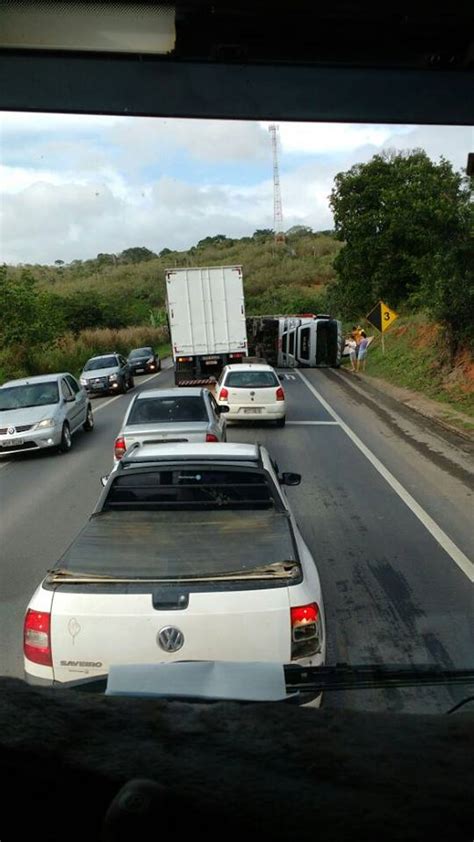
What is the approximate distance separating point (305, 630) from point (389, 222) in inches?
1345

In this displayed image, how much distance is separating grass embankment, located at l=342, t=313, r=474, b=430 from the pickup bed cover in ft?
48.8

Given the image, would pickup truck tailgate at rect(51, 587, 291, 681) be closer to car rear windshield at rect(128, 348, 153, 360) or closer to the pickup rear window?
the pickup rear window

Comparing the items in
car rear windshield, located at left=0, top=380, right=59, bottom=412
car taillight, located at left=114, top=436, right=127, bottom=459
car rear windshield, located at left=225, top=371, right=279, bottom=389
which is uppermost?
car taillight, located at left=114, top=436, right=127, bottom=459

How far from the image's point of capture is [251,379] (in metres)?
21.4

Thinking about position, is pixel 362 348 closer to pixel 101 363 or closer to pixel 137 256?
pixel 101 363

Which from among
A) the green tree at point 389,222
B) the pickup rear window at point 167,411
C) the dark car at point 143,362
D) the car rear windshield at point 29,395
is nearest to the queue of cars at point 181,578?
the pickup rear window at point 167,411

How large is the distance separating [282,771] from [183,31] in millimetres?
3808

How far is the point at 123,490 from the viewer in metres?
6.99

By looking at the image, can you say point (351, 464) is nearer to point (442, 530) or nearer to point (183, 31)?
point (442, 530)

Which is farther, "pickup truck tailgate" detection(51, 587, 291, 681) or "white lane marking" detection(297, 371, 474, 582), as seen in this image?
"white lane marking" detection(297, 371, 474, 582)

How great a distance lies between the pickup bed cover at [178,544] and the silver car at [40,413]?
1190 cm

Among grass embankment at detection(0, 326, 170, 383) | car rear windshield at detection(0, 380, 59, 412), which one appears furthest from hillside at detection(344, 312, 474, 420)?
grass embankment at detection(0, 326, 170, 383)

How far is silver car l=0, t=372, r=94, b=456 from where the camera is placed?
712 inches

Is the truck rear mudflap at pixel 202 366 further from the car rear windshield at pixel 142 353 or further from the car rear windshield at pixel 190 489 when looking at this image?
the car rear windshield at pixel 190 489
